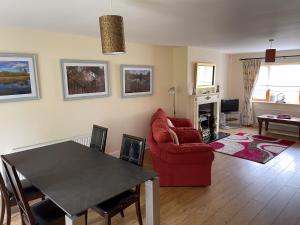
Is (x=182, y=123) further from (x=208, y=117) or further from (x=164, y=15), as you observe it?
(x=164, y=15)

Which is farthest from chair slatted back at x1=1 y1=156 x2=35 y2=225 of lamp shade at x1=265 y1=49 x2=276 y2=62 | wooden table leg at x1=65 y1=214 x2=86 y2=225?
lamp shade at x1=265 y1=49 x2=276 y2=62

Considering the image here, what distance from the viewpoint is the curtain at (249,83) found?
6668 mm

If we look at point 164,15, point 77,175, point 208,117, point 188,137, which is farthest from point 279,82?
point 77,175

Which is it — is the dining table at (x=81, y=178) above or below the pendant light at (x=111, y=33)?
below

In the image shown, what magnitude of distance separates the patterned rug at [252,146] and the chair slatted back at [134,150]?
302 centimetres

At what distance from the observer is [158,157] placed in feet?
11.2

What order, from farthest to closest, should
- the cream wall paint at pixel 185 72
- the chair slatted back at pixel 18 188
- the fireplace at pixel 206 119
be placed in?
the fireplace at pixel 206 119 → the cream wall paint at pixel 185 72 → the chair slatted back at pixel 18 188

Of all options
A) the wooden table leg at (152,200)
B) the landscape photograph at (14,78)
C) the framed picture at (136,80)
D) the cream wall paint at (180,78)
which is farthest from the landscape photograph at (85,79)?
the wooden table leg at (152,200)

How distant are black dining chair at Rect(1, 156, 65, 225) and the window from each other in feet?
21.7

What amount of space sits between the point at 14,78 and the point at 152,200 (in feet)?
8.24

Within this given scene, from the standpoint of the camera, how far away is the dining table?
5.32 ft

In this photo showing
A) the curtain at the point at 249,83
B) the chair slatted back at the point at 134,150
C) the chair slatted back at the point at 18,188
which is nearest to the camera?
the chair slatted back at the point at 18,188

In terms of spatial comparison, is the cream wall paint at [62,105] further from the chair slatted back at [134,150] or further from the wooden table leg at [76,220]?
the wooden table leg at [76,220]

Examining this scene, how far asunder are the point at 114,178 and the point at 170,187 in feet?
5.48
